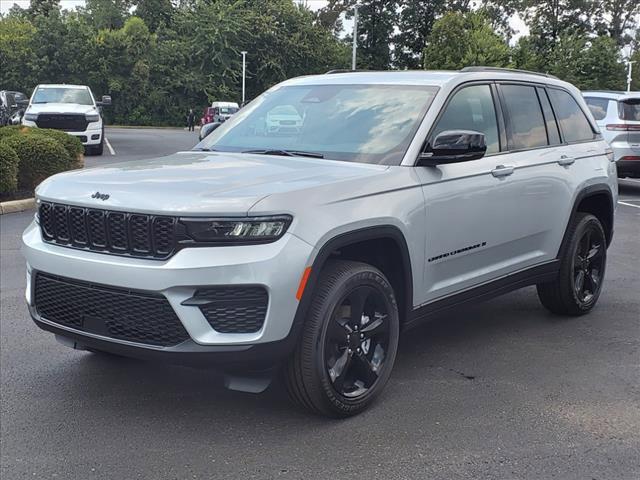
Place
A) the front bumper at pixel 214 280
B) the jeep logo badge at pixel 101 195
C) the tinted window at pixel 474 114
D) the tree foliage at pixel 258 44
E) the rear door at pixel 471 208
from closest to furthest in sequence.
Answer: the front bumper at pixel 214 280, the jeep logo badge at pixel 101 195, the rear door at pixel 471 208, the tinted window at pixel 474 114, the tree foliage at pixel 258 44

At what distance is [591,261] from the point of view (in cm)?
590

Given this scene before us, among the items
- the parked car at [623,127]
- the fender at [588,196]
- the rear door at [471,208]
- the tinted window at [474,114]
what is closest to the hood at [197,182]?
the rear door at [471,208]

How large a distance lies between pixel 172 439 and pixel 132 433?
0.73ft

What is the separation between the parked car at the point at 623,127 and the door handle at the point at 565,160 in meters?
8.59

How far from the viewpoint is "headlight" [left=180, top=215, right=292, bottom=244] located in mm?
3264

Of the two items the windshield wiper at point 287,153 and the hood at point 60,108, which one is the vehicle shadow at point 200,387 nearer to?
the windshield wiper at point 287,153

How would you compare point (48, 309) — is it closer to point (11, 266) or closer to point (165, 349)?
point (165, 349)

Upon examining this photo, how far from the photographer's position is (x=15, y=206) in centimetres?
1109

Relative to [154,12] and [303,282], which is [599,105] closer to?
[303,282]

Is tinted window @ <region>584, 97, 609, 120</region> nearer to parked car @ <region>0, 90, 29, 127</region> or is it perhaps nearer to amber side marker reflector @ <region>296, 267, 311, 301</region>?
amber side marker reflector @ <region>296, 267, 311, 301</region>

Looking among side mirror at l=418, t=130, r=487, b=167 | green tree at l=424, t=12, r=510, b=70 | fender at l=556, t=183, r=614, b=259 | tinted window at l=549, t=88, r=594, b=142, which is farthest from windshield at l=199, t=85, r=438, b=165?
green tree at l=424, t=12, r=510, b=70

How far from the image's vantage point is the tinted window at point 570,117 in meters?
5.68

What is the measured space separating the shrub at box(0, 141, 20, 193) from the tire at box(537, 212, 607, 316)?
27.8ft

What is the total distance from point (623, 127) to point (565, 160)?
29.7ft
